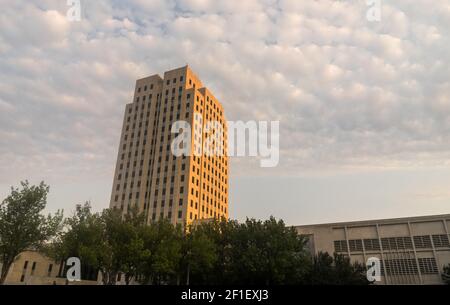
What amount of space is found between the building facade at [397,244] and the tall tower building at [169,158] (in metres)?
32.5

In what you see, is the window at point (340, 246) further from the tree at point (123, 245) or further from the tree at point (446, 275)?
the tree at point (123, 245)

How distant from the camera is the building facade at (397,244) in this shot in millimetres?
36875

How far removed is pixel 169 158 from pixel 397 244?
166 ft

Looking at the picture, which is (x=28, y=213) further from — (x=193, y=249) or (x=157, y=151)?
(x=157, y=151)

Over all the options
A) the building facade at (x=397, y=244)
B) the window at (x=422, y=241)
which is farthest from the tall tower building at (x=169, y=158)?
the window at (x=422, y=241)

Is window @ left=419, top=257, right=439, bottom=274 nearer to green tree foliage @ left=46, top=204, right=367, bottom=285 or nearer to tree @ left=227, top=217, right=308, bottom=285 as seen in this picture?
green tree foliage @ left=46, top=204, right=367, bottom=285

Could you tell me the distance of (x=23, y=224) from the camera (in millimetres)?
29391

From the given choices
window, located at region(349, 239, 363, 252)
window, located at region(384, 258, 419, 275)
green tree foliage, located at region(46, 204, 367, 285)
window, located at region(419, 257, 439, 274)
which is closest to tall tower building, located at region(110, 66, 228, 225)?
green tree foliage, located at region(46, 204, 367, 285)

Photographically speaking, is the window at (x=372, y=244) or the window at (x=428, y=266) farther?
the window at (x=372, y=244)

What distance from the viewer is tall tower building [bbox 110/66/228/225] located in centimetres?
6956

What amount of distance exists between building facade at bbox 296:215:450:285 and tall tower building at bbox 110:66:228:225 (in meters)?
32.5

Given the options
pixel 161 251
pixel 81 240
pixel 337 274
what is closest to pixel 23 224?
pixel 81 240
